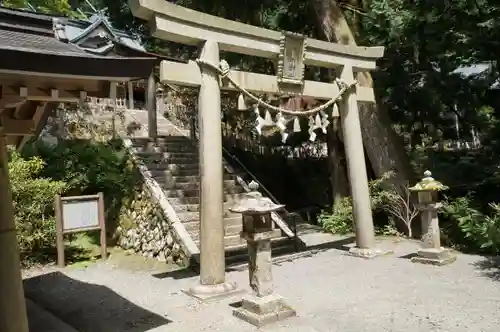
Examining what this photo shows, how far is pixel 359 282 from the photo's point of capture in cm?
699

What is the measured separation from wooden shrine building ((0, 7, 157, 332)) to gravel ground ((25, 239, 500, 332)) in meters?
1.89

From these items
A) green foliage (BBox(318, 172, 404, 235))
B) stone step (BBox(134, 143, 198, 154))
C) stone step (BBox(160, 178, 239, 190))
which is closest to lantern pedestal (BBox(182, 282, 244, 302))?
stone step (BBox(160, 178, 239, 190))

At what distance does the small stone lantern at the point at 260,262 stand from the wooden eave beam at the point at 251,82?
2.19 meters

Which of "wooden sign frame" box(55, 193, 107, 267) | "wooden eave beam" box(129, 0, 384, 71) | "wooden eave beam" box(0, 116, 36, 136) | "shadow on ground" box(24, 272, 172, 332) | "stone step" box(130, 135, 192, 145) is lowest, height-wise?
"shadow on ground" box(24, 272, 172, 332)

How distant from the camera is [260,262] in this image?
5289 millimetres

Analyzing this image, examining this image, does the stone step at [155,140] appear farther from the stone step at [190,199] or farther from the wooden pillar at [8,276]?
the wooden pillar at [8,276]

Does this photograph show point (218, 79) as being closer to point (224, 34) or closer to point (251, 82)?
point (224, 34)

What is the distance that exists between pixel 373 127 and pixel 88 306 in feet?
26.6

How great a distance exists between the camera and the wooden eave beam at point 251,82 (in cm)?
628

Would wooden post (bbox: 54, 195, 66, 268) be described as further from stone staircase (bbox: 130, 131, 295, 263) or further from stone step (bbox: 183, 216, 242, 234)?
stone step (bbox: 183, 216, 242, 234)

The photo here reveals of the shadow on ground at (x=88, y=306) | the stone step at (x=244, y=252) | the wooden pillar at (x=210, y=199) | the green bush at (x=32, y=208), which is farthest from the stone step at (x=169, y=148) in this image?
the wooden pillar at (x=210, y=199)

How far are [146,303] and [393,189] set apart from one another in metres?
6.99

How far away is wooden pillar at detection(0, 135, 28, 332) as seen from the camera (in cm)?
373

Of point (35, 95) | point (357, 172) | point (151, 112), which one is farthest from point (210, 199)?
point (151, 112)
